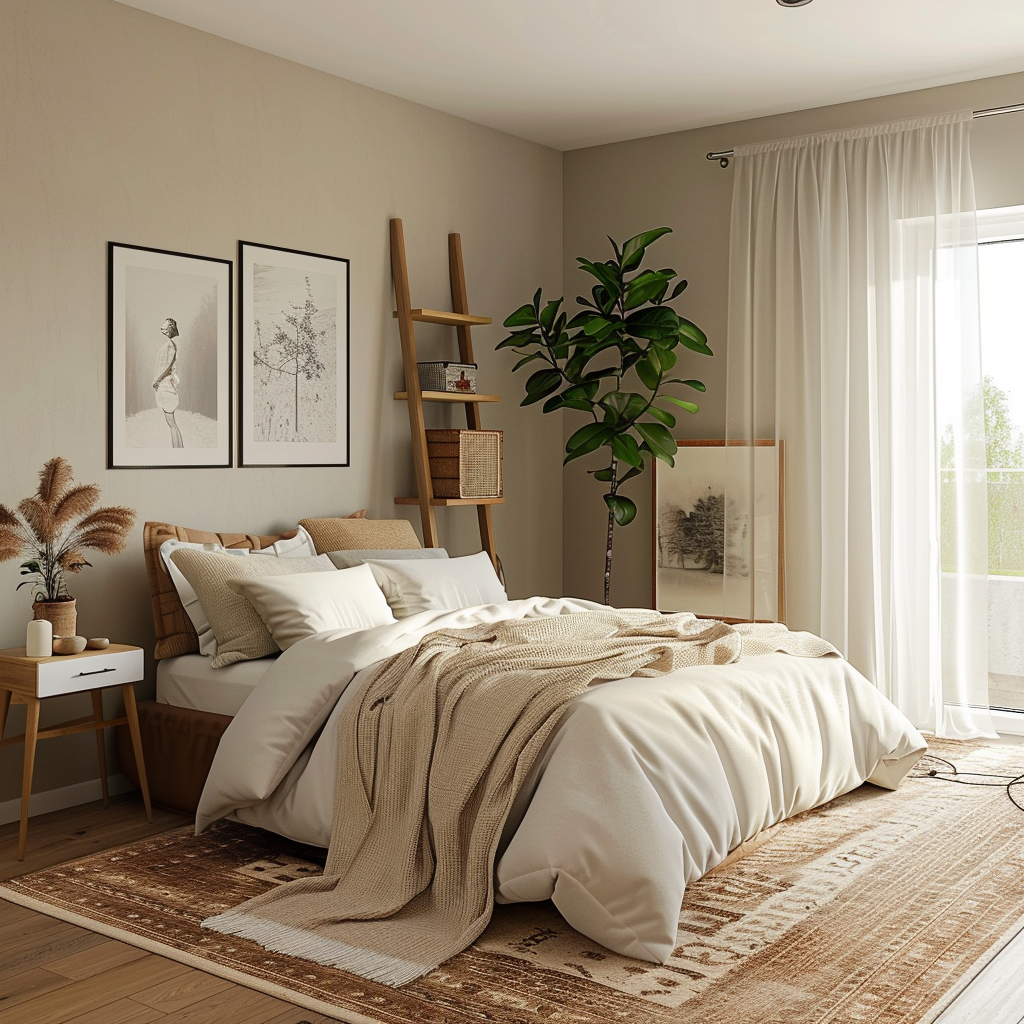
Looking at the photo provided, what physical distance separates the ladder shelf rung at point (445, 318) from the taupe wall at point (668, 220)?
1113 millimetres

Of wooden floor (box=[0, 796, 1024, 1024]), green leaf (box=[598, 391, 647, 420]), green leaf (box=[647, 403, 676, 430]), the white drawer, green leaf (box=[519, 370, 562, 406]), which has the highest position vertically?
green leaf (box=[519, 370, 562, 406])

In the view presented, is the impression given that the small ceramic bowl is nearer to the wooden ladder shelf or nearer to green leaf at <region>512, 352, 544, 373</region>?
the wooden ladder shelf

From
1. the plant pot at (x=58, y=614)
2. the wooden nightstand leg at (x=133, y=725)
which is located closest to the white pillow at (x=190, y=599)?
the wooden nightstand leg at (x=133, y=725)

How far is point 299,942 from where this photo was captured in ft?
9.15

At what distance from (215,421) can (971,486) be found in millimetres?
3210

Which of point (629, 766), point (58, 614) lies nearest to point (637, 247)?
point (58, 614)

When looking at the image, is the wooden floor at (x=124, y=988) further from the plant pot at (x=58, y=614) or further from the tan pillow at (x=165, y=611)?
the tan pillow at (x=165, y=611)

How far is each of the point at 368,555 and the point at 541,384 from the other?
156 cm

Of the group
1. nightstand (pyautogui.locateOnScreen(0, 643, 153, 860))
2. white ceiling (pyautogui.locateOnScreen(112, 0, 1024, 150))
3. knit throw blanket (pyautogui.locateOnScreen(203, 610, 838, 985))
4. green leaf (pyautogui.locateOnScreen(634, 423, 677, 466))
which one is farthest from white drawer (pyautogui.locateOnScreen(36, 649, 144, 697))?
green leaf (pyautogui.locateOnScreen(634, 423, 677, 466))

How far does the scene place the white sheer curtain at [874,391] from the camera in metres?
5.09

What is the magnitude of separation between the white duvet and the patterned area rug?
112 mm

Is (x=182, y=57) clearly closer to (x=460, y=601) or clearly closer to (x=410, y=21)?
(x=410, y=21)

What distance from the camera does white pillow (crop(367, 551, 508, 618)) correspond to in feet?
14.3

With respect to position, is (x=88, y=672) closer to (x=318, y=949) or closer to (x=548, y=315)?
(x=318, y=949)
